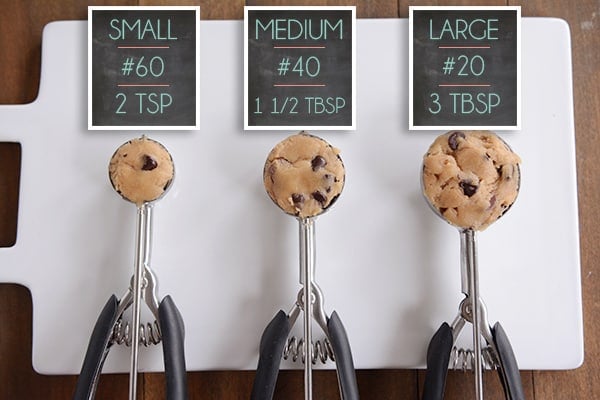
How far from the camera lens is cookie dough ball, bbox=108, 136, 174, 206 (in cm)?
62

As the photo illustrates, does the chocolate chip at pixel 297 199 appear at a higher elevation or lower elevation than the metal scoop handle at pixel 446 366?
higher

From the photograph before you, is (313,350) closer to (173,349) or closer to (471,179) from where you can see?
(173,349)

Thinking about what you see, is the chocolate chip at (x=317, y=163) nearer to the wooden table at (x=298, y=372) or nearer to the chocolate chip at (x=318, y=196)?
the chocolate chip at (x=318, y=196)

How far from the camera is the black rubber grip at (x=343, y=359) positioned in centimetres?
61

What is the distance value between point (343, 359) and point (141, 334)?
0.78 ft

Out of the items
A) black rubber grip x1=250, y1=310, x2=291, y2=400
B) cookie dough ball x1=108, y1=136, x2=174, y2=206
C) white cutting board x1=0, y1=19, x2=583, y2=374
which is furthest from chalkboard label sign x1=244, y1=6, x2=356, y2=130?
black rubber grip x1=250, y1=310, x2=291, y2=400

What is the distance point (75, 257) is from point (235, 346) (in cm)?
22

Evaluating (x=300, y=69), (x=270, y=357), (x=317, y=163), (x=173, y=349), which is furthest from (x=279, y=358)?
(x=300, y=69)

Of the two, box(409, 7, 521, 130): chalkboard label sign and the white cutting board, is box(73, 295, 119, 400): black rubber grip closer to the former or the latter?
the white cutting board

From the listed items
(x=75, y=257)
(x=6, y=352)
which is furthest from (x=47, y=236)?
(x=6, y=352)

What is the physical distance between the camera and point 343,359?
61 cm

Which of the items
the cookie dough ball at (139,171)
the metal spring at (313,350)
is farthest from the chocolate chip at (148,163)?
the metal spring at (313,350)

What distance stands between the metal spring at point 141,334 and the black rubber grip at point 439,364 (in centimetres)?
31

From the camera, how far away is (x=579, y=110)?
0.71m
